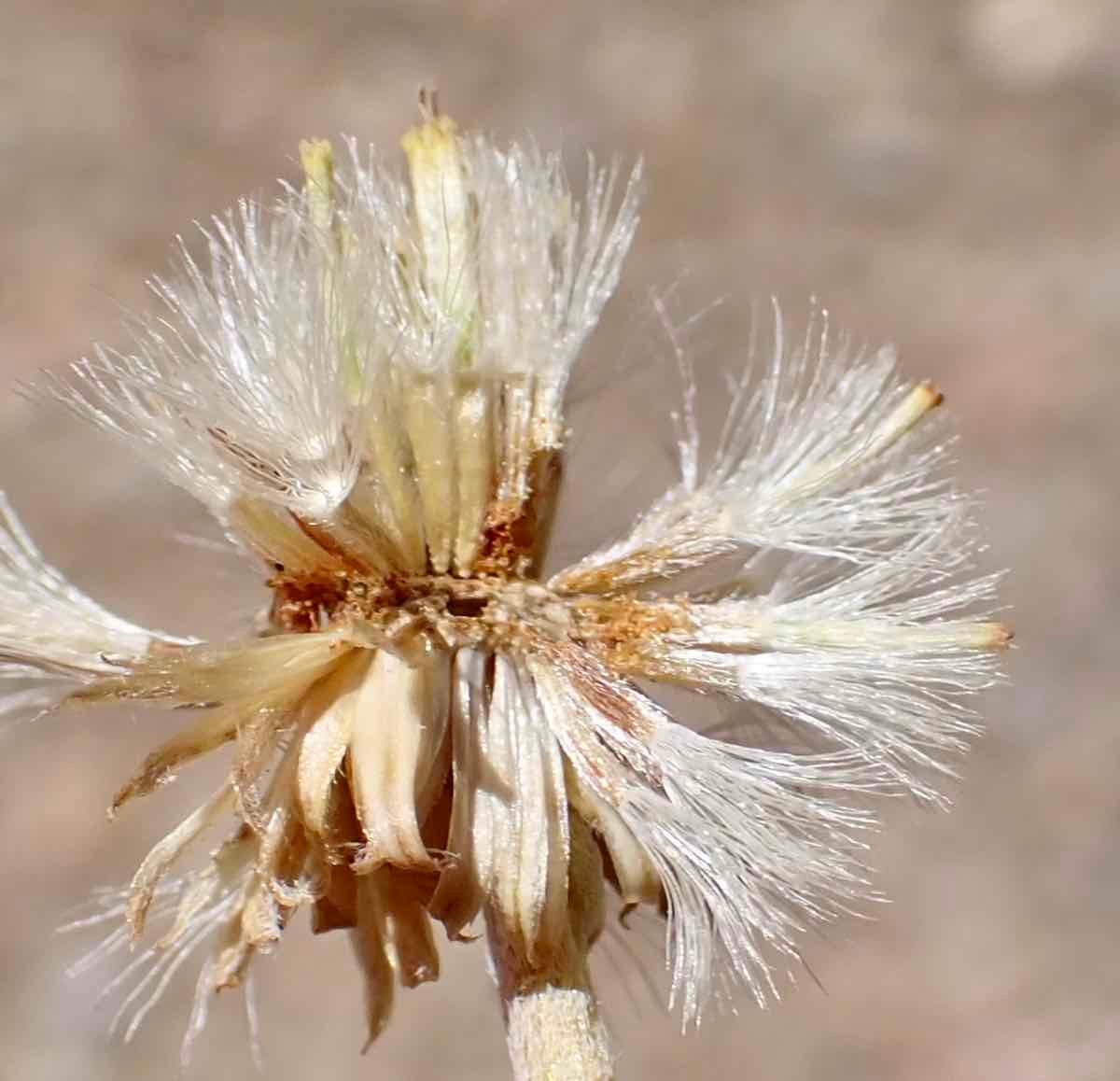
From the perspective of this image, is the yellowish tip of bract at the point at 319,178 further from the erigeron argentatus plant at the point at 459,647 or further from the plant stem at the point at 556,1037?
the plant stem at the point at 556,1037

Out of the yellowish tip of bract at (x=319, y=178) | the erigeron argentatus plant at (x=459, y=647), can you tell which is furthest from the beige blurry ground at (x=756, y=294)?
the yellowish tip of bract at (x=319, y=178)

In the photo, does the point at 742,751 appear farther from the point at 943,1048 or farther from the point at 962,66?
the point at 962,66

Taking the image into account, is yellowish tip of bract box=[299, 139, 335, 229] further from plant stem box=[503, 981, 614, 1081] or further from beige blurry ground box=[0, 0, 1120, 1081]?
beige blurry ground box=[0, 0, 1120, 1081]

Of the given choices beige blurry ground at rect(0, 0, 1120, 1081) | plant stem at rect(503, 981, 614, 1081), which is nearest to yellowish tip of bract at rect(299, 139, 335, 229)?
plant stem at rect(503, 981, 614, 1081)

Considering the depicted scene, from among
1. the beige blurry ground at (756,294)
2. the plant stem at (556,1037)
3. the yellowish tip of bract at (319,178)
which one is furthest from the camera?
the beige blurry ground at (756,294)

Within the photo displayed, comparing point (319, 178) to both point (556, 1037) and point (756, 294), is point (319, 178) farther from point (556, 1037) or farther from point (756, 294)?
point (756, 294)

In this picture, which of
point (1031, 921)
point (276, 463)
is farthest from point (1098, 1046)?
point (276, 463)
